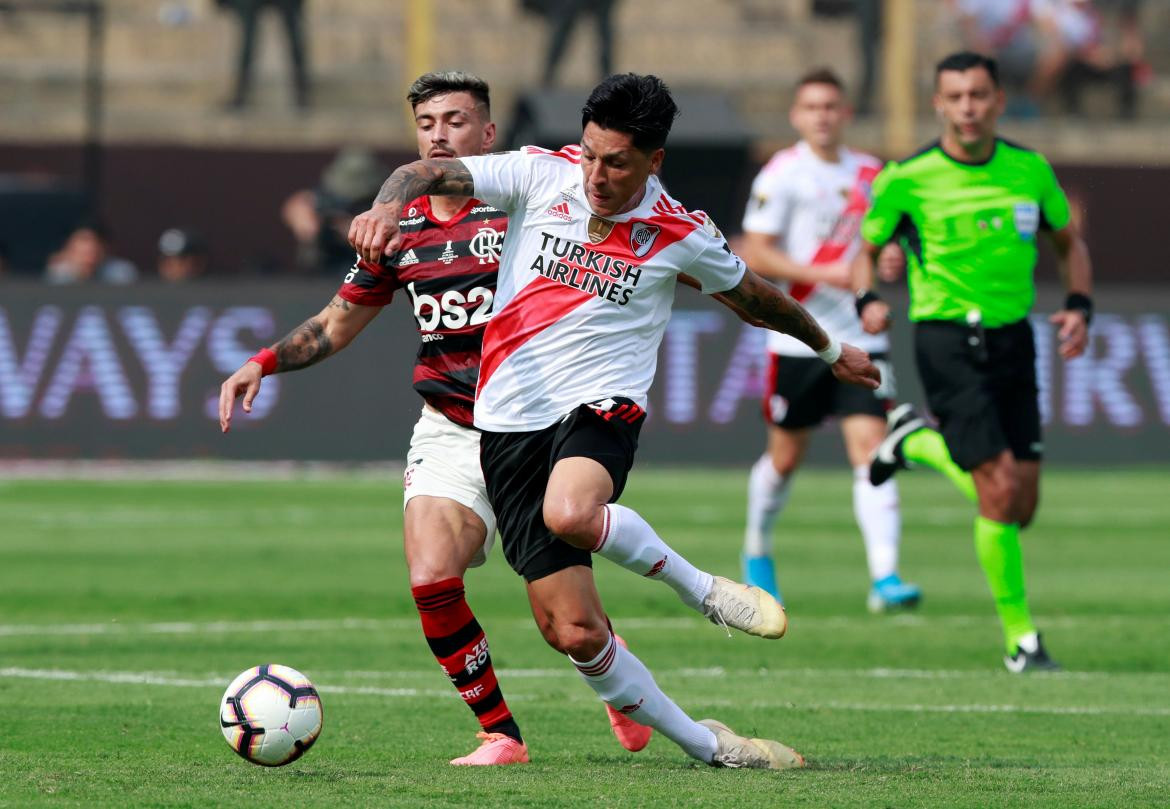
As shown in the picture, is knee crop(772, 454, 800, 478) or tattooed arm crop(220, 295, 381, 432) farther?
knee crop(772, 454, 800, 478)

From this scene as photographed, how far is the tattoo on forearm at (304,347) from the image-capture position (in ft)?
22.7

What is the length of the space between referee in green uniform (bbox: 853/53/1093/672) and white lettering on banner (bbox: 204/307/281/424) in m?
10.5

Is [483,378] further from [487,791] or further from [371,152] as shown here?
[371,152]

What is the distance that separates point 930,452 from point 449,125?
434cm

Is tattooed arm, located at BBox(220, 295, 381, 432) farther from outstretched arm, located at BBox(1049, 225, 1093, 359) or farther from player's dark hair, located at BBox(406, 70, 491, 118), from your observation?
outstretched arm, located at BBox(1049, 225, 1093, 359)

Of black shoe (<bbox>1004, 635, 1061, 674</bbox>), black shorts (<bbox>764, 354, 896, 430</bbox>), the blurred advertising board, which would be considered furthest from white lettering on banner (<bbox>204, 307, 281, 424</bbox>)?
black shoe (<bbox>1004, 635, 1061, 674</bbox>)

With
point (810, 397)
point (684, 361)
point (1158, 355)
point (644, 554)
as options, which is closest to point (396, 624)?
point (810, 397)

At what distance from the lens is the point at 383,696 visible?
8.25m

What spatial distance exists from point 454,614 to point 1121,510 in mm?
11181

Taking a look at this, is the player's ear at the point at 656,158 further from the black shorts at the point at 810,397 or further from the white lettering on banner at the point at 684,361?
the white lettering on banner at the point at 684,361

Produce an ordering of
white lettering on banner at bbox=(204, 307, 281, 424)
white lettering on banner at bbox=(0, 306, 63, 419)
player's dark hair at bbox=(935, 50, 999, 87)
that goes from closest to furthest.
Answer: player's dark hair at bbox=(935, 50, 999, 87)
white lettering on banner at bbox=(0, 306, 63, 419)
white lettering on banner at bbox=(204, 307, 281, 424)

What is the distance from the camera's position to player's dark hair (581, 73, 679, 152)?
615 centimetres

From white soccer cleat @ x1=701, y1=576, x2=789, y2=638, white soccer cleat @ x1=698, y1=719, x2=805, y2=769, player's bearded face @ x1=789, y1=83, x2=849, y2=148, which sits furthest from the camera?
player's bearded face @ x1=789, y1=83, x2=849, y2=148

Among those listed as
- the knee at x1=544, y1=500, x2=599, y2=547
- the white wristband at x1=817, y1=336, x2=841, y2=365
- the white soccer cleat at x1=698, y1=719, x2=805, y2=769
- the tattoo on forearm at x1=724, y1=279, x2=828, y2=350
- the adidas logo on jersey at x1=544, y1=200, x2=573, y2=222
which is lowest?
the white soccer cleat at x1=698, y1=719, x2=805, y2=769
